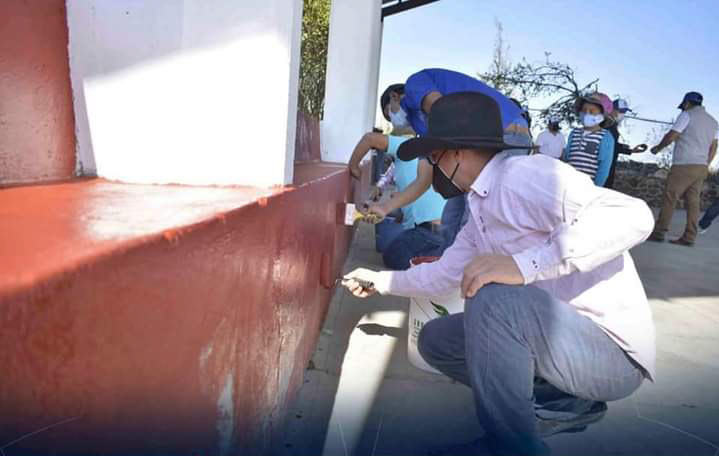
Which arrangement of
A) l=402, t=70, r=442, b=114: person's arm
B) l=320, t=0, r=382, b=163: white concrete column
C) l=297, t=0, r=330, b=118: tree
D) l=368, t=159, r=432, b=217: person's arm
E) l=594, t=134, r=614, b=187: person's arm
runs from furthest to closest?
l=297, t=0, r=330, b=118: tree < l=594, t=134, r=614, b=187: person's arm < l=320, t=0, r=382, b=163: white concrete column < l=368, t=159, r=432, b=217: person's arm < l=402, t=70, r=442, b=114: person's arm

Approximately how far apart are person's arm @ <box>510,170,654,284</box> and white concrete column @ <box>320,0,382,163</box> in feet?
9.81

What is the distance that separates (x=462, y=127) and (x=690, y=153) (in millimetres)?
6078

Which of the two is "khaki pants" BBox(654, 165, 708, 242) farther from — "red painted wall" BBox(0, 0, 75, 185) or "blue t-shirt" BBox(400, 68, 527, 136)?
"red painted wall" BBox(0, 0, 75, 185)

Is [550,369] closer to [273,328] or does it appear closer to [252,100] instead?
[273,328]

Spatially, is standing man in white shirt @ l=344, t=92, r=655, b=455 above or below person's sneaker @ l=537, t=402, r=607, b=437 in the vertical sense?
above

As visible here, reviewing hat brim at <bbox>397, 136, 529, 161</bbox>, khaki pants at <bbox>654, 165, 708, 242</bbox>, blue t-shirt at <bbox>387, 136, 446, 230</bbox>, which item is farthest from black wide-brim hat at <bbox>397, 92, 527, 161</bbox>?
khaki pants at <bbox>654, 165, 708, 242</bbox>

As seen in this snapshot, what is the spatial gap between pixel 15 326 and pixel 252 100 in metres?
1.05

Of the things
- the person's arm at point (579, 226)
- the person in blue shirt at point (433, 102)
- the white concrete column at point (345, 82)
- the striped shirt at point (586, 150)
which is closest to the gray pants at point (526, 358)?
the person's arm at point (579, 226)

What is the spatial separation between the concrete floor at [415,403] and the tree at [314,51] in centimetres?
510

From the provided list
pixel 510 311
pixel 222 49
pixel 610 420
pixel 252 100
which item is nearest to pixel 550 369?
pixel 510 311

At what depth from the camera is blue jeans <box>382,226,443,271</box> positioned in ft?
10.8

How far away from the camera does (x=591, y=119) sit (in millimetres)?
4484

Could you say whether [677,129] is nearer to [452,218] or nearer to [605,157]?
[605,157]

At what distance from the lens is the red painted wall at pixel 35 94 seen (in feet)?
3.41
